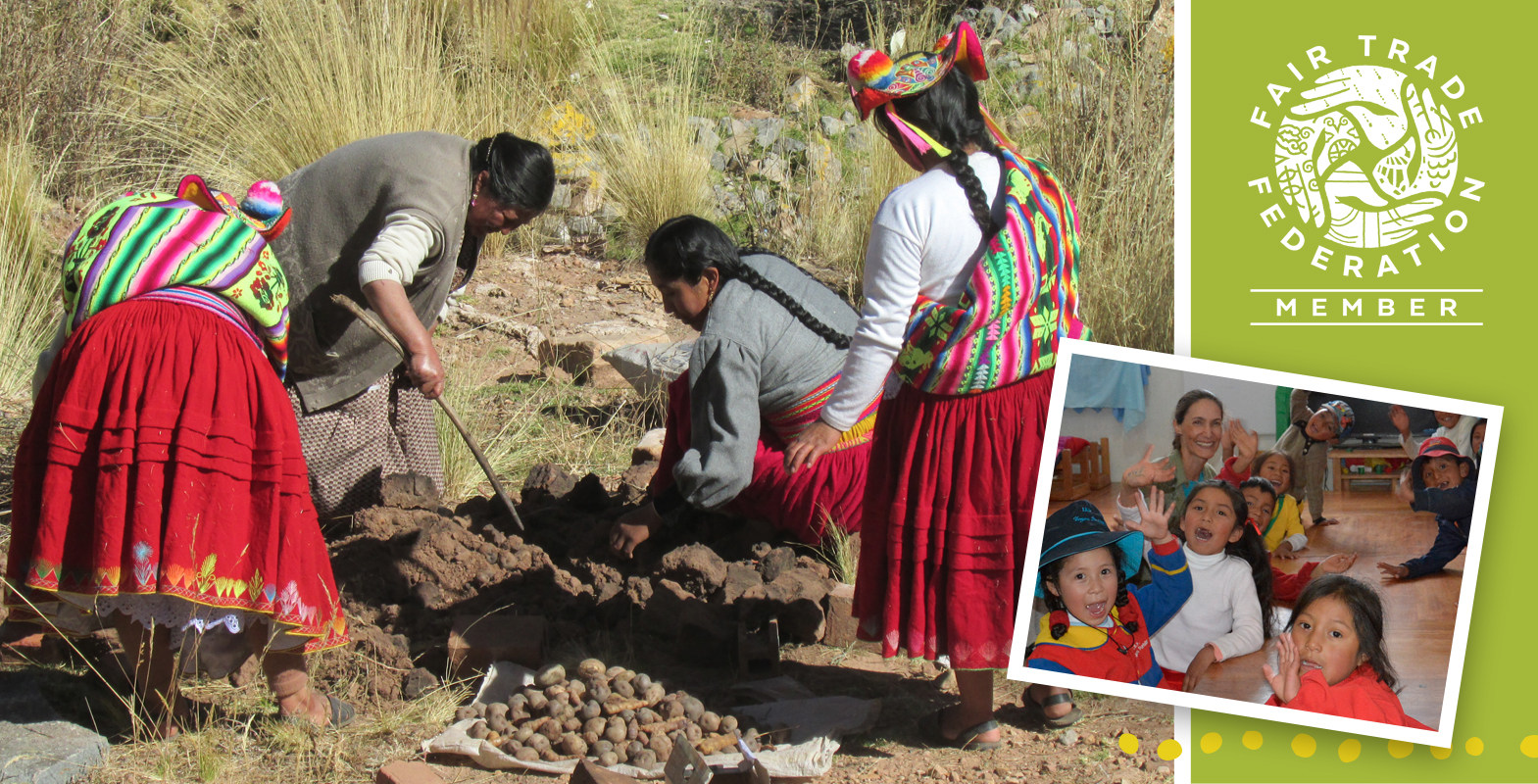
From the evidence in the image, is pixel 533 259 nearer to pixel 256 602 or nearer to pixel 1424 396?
pixel 256 602

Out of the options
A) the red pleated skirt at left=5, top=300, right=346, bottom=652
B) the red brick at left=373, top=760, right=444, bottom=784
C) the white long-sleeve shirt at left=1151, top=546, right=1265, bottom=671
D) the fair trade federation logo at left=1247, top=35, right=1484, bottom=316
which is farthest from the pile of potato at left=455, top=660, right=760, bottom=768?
the fair trade federation logo at left=1247, top=35, right=1484, bottom=316

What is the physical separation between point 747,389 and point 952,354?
98 centimetres

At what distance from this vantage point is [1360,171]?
256cm

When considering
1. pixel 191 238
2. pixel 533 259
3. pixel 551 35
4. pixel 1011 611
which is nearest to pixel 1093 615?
pixel 1011 611

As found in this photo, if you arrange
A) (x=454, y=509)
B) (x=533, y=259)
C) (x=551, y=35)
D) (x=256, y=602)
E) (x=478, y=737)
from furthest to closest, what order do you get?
(x=551, y=35) < (x=533, y=259) < (x=454, y=509) < (x=478, y=737) < (x=256, y=602)

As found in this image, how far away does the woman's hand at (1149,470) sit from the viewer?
7.90ft

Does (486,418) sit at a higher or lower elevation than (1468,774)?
higher

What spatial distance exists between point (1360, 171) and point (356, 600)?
2.92 m

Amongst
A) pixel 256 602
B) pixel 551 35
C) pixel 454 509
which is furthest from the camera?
pixel 551 35

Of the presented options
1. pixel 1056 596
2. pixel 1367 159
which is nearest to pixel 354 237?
pixel 1056 596

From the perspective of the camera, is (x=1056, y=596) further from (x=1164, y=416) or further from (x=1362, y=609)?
(x=1362, y=609)

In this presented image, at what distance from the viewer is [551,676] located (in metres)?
3.18

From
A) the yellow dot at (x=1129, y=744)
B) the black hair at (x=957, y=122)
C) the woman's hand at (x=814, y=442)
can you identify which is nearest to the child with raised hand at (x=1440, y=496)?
the yellow dot at (x=1129, y=744)

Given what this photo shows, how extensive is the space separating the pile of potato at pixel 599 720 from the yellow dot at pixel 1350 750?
131 centimetres
